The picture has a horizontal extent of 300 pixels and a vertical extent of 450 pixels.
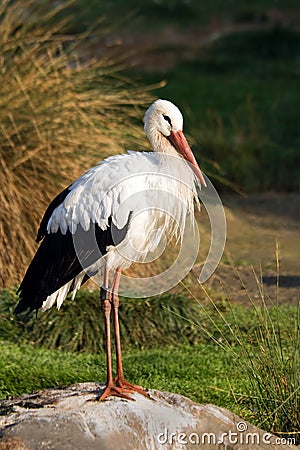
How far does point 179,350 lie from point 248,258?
2162 mm

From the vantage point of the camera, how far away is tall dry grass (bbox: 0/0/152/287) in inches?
273

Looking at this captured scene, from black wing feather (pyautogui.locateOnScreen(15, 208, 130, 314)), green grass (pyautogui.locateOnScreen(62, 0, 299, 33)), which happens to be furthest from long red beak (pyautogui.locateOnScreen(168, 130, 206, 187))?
green grass (pyautogui.locateOnScreen(62, 0, 299, 33))

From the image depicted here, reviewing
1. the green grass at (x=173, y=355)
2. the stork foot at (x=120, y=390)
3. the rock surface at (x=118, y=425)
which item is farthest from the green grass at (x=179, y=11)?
the rock surface at (x=118, y=425)

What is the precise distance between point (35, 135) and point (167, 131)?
2.55 m

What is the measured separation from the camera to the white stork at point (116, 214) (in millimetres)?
4648

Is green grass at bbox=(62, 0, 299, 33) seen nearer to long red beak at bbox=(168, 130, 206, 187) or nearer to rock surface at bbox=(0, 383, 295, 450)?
long red beak at bbox=(168, 130, 206, 187)

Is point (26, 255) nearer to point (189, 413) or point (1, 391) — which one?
point (1, 391)

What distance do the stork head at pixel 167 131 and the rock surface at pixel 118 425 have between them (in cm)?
118

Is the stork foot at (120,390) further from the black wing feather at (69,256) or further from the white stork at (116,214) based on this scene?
the black wing feather at (69,256)

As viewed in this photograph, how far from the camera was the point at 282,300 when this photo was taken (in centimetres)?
731

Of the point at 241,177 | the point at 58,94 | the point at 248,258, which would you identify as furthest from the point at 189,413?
the point at 241,177

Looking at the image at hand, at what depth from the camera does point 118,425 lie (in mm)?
3975

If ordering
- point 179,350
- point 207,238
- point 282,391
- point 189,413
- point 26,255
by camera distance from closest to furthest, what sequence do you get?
point 189,413
point 282,391
point 179,350
point 26,255
point 207,238

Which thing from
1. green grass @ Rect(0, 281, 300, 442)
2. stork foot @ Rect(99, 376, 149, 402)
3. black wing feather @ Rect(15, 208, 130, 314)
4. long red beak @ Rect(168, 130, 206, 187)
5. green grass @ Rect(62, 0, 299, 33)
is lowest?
green grass @ Rect(0, 281, 300, 442)
